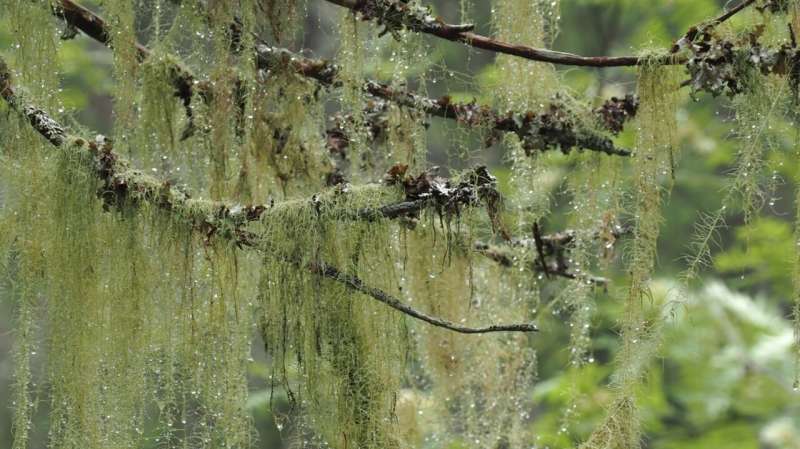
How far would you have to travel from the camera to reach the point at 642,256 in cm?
180

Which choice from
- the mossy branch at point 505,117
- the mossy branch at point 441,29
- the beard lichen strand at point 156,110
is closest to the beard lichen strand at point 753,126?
the mossy branch at point 441,29

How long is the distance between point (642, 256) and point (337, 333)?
592 mm

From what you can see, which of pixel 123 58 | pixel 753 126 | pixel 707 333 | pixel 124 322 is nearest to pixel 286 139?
pixel 123 58

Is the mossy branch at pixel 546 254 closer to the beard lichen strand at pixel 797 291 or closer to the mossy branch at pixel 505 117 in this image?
the mossy branch at pixel 505 117

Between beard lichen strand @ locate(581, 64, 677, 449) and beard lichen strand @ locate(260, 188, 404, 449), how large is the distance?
367 millimetres

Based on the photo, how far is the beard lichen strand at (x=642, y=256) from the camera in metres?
1.65

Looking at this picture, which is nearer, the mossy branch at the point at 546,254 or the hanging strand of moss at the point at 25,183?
the hanging strand of moss at the point at 25,183

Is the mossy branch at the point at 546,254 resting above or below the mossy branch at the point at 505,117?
below

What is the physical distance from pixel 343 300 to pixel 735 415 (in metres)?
5.29

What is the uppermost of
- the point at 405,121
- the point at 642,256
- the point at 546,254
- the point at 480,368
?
the point at 405,121

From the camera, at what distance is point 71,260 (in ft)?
5.46

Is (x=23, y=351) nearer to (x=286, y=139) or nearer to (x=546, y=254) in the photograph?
(x=286, y=139)

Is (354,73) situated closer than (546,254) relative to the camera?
Yes

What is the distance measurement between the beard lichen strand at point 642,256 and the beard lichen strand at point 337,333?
37 cm
